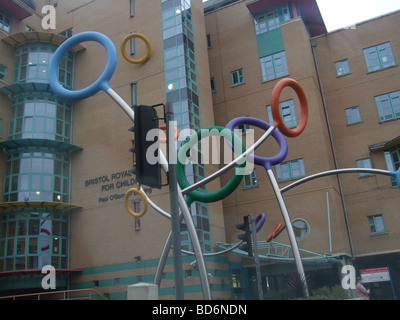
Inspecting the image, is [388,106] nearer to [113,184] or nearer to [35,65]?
[113,184]

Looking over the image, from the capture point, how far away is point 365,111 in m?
28.8

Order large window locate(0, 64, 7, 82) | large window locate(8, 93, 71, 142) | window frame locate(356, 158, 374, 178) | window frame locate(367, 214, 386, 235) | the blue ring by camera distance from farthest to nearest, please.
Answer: large window locate(0, 64, 7, 82) < large window locate(8, 93, 71, 142) < window frame locate(356, 158, 374, 178) < window frame locate(367, 214, 386, 235) < the blue ring

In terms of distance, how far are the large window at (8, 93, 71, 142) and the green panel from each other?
15.2 meters

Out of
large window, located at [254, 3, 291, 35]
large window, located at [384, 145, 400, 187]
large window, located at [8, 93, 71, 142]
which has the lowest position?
large window, located at [384, 145, 400, 187]

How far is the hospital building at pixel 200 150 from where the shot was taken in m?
25.8

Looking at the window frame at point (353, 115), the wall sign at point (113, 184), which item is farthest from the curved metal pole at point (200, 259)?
the window frame at point (353, 115)

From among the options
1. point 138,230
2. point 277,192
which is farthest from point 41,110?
point 277,192

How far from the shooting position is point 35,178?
27.8m

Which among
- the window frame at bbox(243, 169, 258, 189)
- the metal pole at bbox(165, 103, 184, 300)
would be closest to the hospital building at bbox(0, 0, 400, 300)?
the window frame at bbox(243, 169, 258, 189)

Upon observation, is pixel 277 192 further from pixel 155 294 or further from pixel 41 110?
pixel 41 110

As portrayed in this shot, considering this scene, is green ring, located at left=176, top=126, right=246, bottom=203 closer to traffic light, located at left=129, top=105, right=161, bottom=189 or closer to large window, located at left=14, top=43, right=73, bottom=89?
traffic light, located at left=129, top=105, right=161, bottom=189

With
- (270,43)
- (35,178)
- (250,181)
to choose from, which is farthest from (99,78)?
(270,43)

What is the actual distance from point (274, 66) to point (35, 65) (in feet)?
56.6

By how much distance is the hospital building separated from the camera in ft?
84.6
